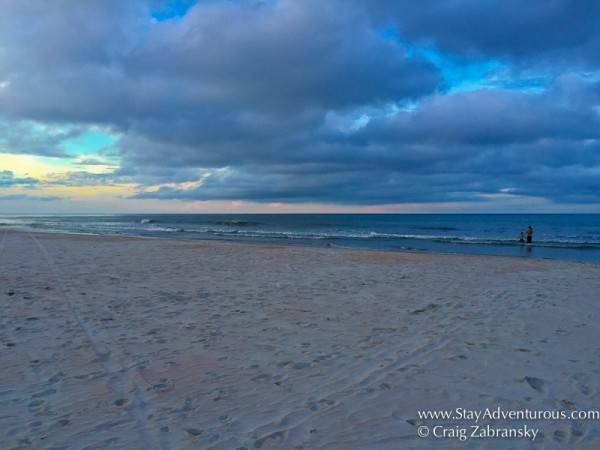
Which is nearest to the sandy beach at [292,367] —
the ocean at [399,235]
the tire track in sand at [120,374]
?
the tire track in sand at [120,374]

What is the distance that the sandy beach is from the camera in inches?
146

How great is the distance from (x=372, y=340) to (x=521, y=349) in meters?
2.17

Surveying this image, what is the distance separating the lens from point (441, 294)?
33.3 ft

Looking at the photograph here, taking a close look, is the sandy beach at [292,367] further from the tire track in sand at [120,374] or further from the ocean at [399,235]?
the ocean at [399,235]

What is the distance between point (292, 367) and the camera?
5188 millimetres

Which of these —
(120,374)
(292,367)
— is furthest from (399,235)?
(120,374)

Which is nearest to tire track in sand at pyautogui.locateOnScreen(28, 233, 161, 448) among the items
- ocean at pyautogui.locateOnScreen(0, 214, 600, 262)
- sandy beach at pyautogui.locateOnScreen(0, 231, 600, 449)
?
sandy beach at pyautogui.locateOnScreen(0, 231, 600, 449)

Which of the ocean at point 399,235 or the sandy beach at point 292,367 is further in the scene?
the ocean at point 399,235

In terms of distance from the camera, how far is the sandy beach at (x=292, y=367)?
12.1ft

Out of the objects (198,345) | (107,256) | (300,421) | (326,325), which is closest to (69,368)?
(198,345)

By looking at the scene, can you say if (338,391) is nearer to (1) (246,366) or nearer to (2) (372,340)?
(1) (246,366)

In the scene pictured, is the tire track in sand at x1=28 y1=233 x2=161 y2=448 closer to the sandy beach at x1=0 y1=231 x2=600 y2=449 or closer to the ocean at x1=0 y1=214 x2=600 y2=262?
the sandy beach at x1=0 y1=231 x2=600 y2=449

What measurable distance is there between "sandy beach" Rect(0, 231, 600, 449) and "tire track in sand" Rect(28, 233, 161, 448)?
2cm

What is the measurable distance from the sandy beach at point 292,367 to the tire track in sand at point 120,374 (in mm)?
25
